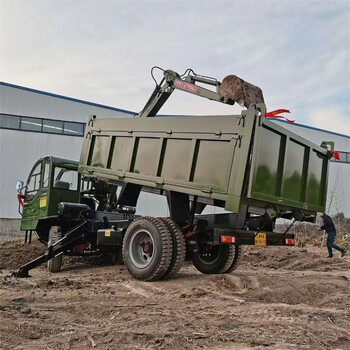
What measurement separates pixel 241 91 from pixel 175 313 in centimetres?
406

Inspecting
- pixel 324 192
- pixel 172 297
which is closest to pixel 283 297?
pixel 172 297

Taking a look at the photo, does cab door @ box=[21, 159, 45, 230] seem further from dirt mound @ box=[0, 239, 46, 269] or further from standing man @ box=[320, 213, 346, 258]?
standing man @ box=[320, 213, 346, 258]

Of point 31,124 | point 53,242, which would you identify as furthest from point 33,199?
point 31,124

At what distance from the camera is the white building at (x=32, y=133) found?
2089cm

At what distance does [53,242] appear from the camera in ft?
29.5

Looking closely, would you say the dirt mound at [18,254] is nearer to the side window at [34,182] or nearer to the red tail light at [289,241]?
the side window at [34,182]

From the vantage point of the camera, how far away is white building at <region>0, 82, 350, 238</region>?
20891mm

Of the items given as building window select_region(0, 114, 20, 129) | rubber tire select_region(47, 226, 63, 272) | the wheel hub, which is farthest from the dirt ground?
building window select_region(0, 114, 20, 129)

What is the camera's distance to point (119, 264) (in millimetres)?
9781

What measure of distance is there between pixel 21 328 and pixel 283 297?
3519mm

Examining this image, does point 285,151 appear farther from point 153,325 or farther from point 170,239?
point 153,325

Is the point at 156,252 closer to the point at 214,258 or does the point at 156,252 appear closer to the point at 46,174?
the point at 214,258

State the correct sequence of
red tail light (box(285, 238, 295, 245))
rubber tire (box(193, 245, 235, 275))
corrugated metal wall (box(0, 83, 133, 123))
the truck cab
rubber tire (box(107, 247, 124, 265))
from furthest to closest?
1. corrugated metal wall (box(0, 83, 133, 123))
2. rubber tire (box(107, 247, 124, 265))
3. the truck cab
4. rubber tire (box(193, 245, 235, 275))
5. red tail light (box(285, 238, 295, 245))

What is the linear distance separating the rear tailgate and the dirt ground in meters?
1.40
